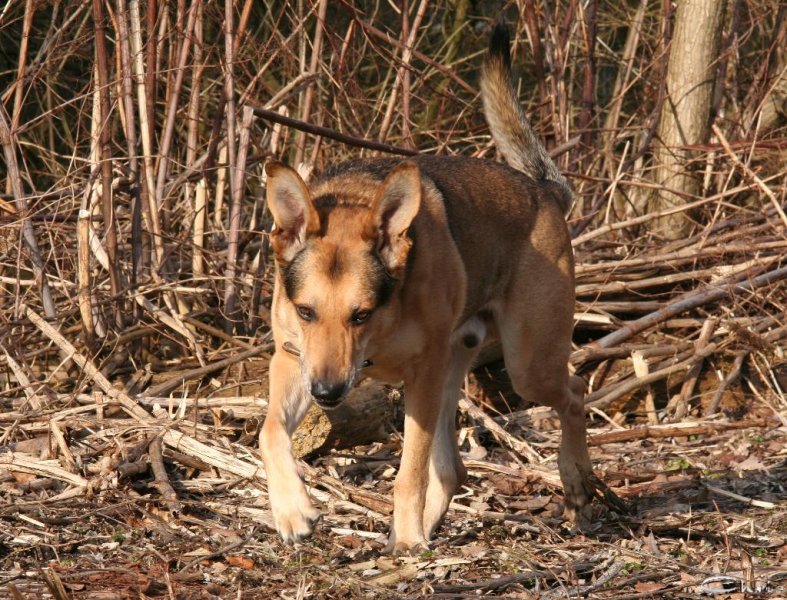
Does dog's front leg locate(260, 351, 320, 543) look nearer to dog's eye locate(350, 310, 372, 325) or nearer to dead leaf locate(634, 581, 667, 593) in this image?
dog's eye locate(350, 310, 372, 325)

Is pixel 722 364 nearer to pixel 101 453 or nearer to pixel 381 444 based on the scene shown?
pixel 381 444

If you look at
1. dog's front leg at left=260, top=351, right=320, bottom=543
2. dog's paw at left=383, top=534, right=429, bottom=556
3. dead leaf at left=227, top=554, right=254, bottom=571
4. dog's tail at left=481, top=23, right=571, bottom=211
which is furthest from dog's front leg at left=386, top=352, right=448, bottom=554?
dog's tail at left=481, top=23, right=571, bottom=211

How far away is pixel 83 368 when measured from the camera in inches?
266

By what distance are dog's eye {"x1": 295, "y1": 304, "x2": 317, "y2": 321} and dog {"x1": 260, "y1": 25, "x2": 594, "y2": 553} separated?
1 cm

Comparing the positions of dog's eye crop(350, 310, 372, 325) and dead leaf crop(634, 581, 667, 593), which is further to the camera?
dog's eye crop(350, 310, 372, 325)

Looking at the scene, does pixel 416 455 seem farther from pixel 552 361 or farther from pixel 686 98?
pixel 686 98

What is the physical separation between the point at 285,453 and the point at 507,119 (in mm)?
2611

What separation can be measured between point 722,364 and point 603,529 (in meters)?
2.70

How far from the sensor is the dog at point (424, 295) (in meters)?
4.73

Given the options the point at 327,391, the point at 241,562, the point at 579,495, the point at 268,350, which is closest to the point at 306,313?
the point at 327,391

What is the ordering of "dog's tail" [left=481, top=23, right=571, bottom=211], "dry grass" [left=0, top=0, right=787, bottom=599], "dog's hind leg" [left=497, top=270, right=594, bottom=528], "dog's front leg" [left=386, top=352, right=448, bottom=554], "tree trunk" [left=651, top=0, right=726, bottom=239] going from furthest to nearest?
"tree trunk" [left=651, top=0, right=726, bottom=239], "dog's tail" [left=481, top=23, right=571, bottom=211], "dog's hind leg" [left=497, top=270, right=594, bottom=528], "dog's front leg" [left=386, top=352, right=448, bottom=554], "dry grass" [left=0, top=0, right=787, bottom=599]

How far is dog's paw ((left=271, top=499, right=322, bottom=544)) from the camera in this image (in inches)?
177

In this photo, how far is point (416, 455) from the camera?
5.20 meters

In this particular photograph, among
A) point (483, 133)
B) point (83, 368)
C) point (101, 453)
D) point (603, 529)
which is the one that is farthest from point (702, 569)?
point (483, 133)
